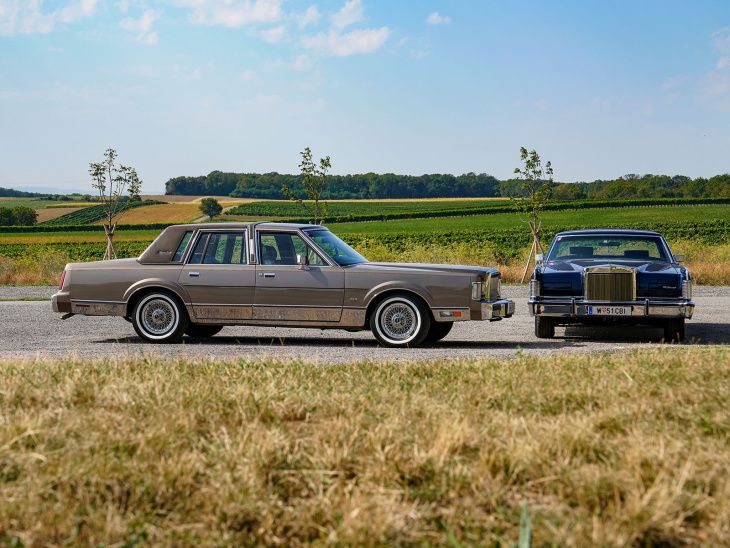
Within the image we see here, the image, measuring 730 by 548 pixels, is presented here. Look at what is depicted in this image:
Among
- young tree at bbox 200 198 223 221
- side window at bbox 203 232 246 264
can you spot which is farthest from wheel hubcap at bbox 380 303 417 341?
young tree at bbox 200 198 223 221

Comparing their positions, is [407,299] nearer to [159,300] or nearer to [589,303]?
[589,303]

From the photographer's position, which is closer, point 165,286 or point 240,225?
point 165,286

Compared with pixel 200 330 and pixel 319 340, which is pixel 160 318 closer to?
pixel 200 330

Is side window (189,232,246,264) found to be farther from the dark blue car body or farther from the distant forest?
the distant forest

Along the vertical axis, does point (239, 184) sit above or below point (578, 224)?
above

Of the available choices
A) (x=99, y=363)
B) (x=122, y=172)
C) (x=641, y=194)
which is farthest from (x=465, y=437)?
(x=641, y=194)

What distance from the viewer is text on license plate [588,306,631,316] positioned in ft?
34.1

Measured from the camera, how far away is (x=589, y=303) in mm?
10484

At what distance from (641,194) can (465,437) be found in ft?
338

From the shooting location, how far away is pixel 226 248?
414 inches

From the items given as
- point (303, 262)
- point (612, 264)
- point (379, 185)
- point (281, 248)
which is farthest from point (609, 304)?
point (379, 185)

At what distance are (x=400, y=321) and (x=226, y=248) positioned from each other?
2.65m

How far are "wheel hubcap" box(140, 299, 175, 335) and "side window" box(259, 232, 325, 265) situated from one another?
59.1 inches

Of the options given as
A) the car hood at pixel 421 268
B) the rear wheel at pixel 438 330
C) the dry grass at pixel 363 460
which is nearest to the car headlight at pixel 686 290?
the car hood at pixel 421 268
